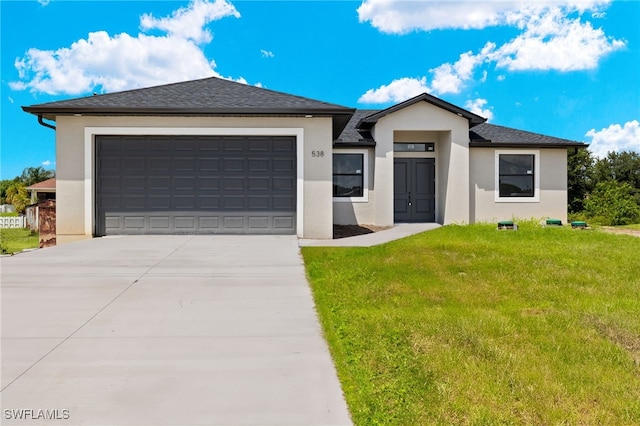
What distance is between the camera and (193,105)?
38.4 ft

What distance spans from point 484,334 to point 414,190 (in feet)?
40.5

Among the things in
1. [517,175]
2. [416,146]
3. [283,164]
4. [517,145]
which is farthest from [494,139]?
[283,164]

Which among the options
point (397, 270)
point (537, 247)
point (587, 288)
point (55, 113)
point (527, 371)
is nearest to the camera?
point (527, 371)

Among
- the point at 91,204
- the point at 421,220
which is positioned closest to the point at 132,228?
the point at 91,204

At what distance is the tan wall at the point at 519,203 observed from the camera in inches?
632

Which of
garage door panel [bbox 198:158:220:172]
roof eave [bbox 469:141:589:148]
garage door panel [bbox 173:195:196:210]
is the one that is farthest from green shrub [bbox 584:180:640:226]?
garage door panel [bbox 173:195:196:210]

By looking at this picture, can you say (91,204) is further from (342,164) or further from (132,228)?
(342,164)

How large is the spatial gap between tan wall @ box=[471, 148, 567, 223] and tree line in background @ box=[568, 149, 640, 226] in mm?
1896

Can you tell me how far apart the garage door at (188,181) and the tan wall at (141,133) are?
28 cm

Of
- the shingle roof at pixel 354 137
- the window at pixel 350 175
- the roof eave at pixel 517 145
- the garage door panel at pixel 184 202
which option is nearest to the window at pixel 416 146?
the shingle roof at pixel 354 137

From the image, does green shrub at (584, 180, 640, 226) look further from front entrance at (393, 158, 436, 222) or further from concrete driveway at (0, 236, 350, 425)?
concrete driveway at (0, 236, 350, 425)

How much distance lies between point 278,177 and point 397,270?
5426 mm

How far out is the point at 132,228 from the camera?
1209cm

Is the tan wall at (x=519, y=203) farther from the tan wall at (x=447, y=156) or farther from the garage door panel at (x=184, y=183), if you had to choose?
the garage door panel at (x=184, y=183)
